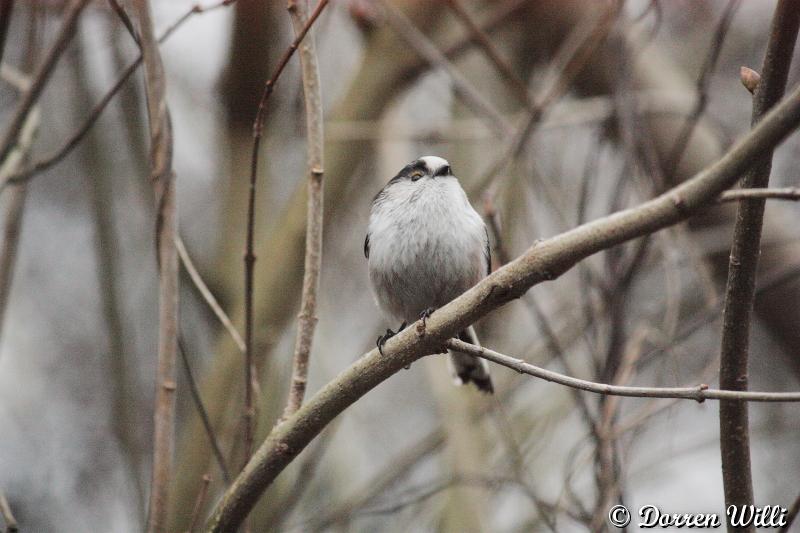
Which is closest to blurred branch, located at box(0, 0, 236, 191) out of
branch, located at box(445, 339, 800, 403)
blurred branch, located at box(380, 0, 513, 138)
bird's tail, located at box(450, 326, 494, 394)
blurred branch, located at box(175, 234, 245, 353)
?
blurred branch, located at box(175, 234, 245, 353)

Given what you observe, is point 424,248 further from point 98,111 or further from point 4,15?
point 4,15

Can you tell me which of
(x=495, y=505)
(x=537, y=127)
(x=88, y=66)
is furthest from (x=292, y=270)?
(x=495, y=505)

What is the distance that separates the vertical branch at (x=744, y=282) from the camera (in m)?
1.83

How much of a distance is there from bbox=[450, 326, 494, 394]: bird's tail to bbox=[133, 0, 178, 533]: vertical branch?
4.82ft

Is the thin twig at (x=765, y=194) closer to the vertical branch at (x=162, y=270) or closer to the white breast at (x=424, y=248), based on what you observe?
the vertical branch at (x=162, y=270)

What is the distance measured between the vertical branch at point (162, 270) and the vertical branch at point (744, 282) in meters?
1.56

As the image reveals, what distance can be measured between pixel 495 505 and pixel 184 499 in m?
2.40

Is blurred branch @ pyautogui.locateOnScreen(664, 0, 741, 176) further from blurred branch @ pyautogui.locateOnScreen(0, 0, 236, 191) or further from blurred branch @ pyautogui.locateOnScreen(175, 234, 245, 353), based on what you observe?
blurred branch @ pyautogui.locateOnScreen(175, 234, 245, 353)

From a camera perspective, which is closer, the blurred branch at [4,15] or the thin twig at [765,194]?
the thin twig at [765,194]

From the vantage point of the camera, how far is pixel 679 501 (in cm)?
631

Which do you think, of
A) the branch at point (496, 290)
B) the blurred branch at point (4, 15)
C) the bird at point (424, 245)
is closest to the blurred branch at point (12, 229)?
the blurred branch at point (4, 15)

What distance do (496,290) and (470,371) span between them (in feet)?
6.15

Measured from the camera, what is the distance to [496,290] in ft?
6.05

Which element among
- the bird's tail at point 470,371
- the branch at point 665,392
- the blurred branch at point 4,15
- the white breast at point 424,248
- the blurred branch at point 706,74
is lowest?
the branch at point 665,392
